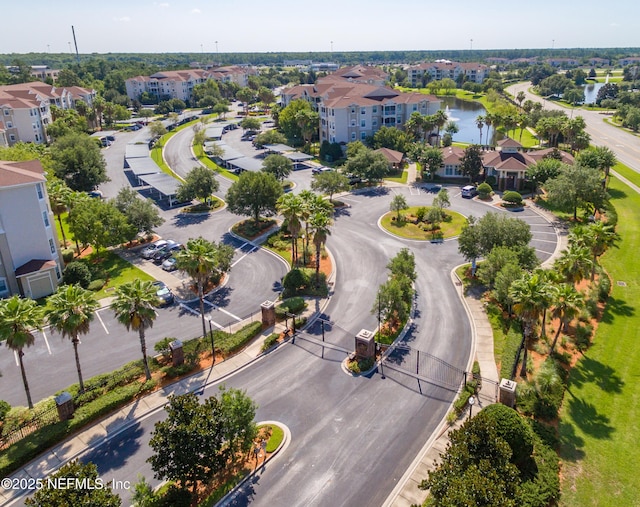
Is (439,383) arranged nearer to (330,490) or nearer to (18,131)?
(330,490)

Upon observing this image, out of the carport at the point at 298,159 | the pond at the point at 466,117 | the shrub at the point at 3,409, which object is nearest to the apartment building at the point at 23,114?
the carport at the point at 298,159

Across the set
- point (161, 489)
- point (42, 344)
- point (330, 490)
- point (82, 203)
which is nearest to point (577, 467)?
point (330, 490)

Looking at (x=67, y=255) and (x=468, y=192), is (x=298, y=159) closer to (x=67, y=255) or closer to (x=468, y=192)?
(x=468, y=192)

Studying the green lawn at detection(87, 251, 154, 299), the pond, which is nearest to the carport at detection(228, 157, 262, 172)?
the green lawn at detection(87, 251, 154, 299)

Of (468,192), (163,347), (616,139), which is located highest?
(616,139)

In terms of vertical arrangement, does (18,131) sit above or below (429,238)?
above

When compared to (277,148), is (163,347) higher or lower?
lower

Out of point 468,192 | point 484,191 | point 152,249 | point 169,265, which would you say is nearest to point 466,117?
point 468,192
